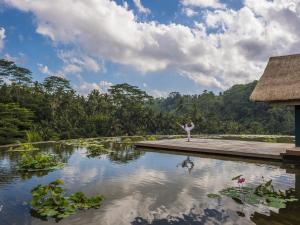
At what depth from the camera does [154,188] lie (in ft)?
22.9

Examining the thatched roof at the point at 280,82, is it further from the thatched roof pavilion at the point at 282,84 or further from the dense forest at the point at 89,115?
the dense forest at the point at 89,115

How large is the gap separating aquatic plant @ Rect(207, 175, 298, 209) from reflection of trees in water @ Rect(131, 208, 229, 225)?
34.1 inches

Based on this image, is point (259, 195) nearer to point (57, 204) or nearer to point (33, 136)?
point (57, 204)

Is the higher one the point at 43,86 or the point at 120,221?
the point at 43,86

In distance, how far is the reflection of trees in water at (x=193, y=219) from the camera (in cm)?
478

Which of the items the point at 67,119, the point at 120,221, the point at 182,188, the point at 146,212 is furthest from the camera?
the point at 67,119

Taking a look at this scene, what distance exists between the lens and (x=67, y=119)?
80.8 feet

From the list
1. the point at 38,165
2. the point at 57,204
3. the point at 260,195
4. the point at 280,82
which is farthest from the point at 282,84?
the point at 57,204

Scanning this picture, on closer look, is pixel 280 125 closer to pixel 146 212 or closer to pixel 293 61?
pixel 293 61

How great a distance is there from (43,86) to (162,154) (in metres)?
23.5

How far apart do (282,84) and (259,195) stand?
5.92m

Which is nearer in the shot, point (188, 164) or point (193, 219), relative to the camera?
point (193, 219)

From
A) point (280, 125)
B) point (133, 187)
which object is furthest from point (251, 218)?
point (280, 125)

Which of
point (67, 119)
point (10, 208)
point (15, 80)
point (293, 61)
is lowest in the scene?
point (10, 208)
